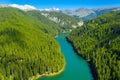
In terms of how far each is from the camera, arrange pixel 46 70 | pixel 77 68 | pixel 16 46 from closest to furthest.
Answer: pixel 46 70 → pixel 77 68 → pixel 16 46

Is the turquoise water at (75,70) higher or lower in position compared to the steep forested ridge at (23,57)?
lower

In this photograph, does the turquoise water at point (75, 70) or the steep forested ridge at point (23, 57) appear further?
the turquoise water at point (75, 70)

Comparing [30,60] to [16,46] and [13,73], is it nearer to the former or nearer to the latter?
[13,73]

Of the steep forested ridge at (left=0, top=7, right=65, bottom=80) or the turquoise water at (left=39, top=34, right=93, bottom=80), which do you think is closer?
the steep forested ridge at (left=0, top=7, right=65, bottom=80)

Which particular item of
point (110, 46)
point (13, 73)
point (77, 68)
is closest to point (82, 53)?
point (110, 46)

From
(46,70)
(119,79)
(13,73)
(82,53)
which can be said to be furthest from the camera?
(82,53)

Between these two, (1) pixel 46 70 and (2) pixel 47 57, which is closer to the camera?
(1) pixel 46 70

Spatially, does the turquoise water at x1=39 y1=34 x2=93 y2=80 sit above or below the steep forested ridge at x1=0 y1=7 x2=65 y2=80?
below

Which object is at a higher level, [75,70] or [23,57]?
[23,57]

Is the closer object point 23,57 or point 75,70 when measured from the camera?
point 75,70
